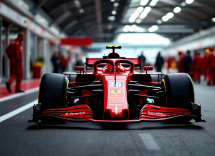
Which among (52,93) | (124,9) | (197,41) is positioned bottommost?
(52,93)

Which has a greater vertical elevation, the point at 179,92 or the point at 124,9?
the point at 124,9

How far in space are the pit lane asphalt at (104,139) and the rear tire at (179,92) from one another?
35 centimetres

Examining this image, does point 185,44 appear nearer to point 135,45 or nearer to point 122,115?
point 135,45

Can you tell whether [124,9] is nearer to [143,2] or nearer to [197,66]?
[143,2]

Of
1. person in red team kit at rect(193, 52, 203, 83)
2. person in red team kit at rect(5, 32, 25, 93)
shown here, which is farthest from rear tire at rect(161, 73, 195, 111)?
person in red team kit at rect(193, 52, 203, 83)

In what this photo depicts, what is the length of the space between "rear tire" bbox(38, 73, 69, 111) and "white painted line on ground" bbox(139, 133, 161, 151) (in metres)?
1.48

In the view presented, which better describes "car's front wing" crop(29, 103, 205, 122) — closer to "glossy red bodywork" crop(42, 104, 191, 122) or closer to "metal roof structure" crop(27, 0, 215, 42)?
"glossy red bodywork" crop(42, 104, 191, 122)

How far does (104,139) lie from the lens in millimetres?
3658

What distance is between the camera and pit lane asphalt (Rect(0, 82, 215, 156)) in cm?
315

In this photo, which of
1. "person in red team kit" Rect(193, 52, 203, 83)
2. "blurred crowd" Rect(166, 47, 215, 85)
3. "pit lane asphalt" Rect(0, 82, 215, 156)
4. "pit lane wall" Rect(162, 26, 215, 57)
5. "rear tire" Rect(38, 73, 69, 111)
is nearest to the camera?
"pit lane asphalt" Rect(0, 82, 215, 156)

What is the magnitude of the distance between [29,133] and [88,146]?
40.9 inches

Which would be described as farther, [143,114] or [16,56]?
[16,56]

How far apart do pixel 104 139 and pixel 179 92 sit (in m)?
1.67

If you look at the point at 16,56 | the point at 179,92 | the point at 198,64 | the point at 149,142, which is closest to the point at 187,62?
the point at 198,64
